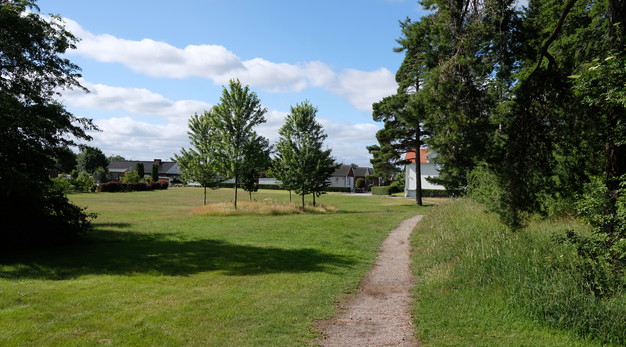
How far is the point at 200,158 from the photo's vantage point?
33.8 meters

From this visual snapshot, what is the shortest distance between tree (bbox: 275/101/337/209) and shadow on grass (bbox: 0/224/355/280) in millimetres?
14786

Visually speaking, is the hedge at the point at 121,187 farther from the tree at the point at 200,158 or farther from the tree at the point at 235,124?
the tree at the point at 235,124

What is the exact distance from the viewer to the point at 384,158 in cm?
3712

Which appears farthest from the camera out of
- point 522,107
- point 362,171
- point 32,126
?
point 362,171

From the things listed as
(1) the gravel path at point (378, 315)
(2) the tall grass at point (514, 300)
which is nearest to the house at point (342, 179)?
(1) the gravel path at point (378, 315)

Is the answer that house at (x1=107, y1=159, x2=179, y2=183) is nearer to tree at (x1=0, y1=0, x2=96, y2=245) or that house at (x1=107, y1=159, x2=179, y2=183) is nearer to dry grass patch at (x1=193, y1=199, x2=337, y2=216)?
dry grass patch at (x1=193, y1=199, x2=337, y2=216)

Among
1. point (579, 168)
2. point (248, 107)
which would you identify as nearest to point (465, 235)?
point (579, 168)

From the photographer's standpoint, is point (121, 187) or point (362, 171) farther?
point (362, 171)

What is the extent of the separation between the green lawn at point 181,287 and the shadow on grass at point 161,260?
1.1 inches

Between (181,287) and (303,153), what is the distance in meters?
21.1

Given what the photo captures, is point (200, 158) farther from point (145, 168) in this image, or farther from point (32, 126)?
point (145, 168)

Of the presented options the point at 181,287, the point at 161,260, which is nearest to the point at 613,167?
the point at 181,287

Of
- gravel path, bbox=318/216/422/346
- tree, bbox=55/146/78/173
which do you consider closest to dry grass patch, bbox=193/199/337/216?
tree, bbox=55/146/78/173

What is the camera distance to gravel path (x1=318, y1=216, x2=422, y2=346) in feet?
19.0
